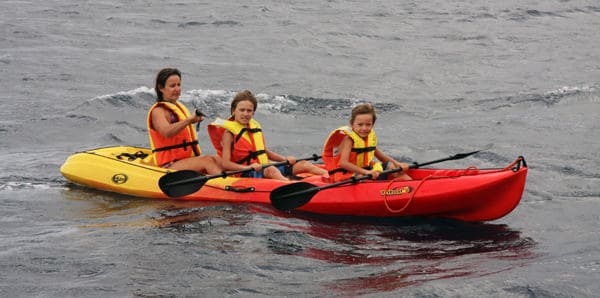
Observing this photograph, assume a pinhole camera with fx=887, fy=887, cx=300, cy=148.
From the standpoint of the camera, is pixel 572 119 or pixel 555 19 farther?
pixel 555 19

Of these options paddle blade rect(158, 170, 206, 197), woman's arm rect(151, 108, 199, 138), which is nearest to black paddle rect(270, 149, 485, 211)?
paddle blade rect(158, 170, 206, 197)

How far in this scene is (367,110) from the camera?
8.25m

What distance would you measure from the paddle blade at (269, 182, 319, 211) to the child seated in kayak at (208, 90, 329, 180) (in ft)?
1.51

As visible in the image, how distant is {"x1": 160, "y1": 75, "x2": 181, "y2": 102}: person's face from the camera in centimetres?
910

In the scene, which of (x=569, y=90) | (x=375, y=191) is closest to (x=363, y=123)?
(x=375, y=191)

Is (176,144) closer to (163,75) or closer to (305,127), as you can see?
(163,75)

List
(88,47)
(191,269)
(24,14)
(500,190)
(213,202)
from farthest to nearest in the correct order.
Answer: (24,14)
(88,47)
(213,202)
(500,190)
(191,269)

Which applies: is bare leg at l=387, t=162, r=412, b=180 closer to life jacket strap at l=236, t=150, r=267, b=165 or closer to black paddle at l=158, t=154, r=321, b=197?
black paddle at l=158, t=154, r=321, b=197

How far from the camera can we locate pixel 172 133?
898cm

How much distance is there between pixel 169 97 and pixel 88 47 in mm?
9737

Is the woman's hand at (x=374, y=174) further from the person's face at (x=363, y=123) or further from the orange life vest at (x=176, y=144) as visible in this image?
the orange life vest at (x=176, y=144)

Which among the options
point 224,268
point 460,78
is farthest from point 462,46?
point 224,268

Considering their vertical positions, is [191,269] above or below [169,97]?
below

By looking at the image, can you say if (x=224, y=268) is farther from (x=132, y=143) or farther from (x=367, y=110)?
(x=132, y=143)
